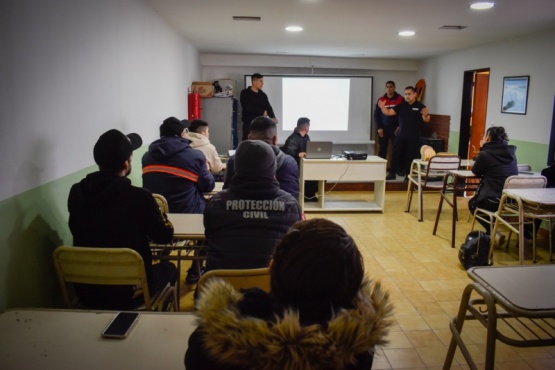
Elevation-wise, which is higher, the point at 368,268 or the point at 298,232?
the point at 298,232

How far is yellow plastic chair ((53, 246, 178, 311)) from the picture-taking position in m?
1.79

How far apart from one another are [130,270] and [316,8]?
3197 millimetres

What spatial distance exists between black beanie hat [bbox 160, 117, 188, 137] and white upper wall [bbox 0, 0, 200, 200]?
14.6 inches

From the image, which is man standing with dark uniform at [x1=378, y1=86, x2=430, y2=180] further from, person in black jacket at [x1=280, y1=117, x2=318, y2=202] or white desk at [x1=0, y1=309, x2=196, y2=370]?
white desk at [x1=0, y1=309, x2=196, y2=370]

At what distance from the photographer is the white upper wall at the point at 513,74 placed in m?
5.25

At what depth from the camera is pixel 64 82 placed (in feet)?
7.86

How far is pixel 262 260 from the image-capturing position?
1.91m

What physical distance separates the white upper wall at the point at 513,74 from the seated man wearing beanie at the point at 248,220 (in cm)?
457

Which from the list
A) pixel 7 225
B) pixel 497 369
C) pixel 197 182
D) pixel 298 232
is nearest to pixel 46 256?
pixel 7 225

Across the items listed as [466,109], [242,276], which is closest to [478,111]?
[466,109]

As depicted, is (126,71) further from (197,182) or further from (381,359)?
(381,359)

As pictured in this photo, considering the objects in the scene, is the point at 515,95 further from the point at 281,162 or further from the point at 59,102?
the point at 59,102

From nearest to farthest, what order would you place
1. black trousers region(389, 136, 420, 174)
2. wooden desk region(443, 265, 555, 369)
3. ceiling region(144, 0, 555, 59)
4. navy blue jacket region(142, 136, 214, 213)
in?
wooden desk region(443, 265, 555, 369), navy blue jacket region(142, 136, 214, 213), ceiling region(144, 0, 555, 59), black trousers region(389, 136, 420, 174)

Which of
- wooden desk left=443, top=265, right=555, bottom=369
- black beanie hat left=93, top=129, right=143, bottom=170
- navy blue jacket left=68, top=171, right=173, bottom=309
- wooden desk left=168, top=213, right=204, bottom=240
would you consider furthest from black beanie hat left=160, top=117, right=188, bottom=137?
wooden desk left=443, top=265, right=555, bottom=369
